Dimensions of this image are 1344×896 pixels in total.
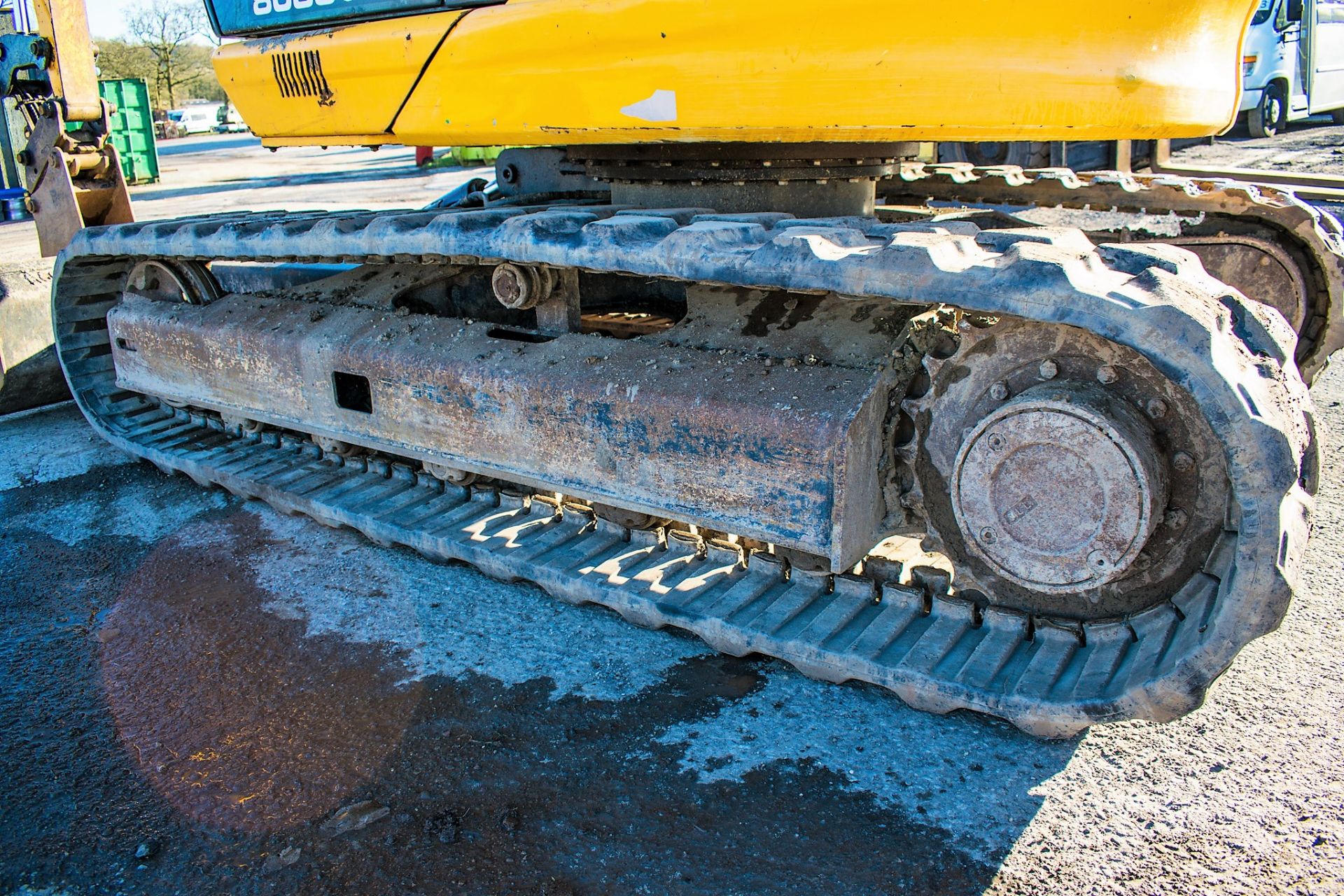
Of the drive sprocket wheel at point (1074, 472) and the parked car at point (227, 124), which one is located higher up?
the parked car at point (227, 124)

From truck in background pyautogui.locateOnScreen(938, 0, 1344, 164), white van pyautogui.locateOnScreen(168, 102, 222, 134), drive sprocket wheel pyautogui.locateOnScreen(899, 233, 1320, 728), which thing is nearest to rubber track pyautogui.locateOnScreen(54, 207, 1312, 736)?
drive sprocket wheel pyautogui.locateOnScreen(899, 233, 1320, 728)

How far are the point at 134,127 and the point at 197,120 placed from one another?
23994mm

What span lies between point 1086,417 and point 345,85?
107 inches

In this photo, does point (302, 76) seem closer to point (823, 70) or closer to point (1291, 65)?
point (823, 70)

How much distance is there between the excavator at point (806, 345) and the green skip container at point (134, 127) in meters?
16.5

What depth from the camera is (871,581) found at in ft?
9.97

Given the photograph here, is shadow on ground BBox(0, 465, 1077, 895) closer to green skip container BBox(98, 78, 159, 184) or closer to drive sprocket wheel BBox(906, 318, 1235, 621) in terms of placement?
drive sprocket wheel BBox(906, 318, 1235, 621)

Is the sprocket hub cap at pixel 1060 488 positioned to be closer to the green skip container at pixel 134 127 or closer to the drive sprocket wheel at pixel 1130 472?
the drive sprocket wheel at pixel 1130 472

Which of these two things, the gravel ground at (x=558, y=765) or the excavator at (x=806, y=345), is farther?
the excavator at (x=806, y=345)

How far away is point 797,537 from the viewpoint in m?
2.96

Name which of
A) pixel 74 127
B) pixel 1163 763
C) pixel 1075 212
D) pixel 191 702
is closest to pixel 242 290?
pixel 74 127

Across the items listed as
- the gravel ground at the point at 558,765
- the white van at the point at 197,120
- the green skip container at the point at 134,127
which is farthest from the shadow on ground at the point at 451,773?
the white van at the point at 197,120

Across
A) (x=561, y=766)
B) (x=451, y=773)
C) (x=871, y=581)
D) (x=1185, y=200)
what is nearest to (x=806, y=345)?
(x=871, y=581)

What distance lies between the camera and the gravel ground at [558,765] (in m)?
2.31
